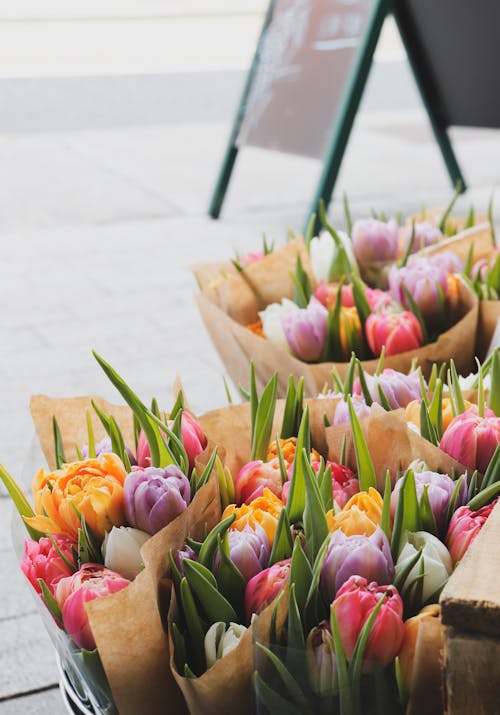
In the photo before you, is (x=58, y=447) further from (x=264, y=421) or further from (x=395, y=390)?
(x=395, y=390)

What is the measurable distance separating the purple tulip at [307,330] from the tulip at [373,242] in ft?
0.86

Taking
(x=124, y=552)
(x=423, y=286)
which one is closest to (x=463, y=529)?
(x=124, y=552)

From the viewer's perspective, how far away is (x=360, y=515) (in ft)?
2.72

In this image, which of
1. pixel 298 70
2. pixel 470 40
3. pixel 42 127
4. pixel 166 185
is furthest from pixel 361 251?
pixel 42 127

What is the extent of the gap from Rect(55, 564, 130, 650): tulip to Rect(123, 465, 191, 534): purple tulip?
2.2 inches

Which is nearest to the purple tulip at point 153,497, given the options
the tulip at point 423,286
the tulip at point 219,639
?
the tulip at point 219,639

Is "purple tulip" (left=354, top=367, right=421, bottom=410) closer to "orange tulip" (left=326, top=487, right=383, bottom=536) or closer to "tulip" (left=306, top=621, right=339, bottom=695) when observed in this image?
"orange tulip" (left=326, top=487, right=383, bottom=536)

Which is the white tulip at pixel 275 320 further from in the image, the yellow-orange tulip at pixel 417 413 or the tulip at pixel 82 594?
the tulip at pixel 82 594

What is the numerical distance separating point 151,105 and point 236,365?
5313mm

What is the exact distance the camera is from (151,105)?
6.51m

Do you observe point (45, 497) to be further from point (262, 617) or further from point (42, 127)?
point (42, 127)

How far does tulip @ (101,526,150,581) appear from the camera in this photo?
2.81 feet

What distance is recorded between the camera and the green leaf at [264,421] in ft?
3.27

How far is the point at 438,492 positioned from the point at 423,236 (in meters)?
0.81
